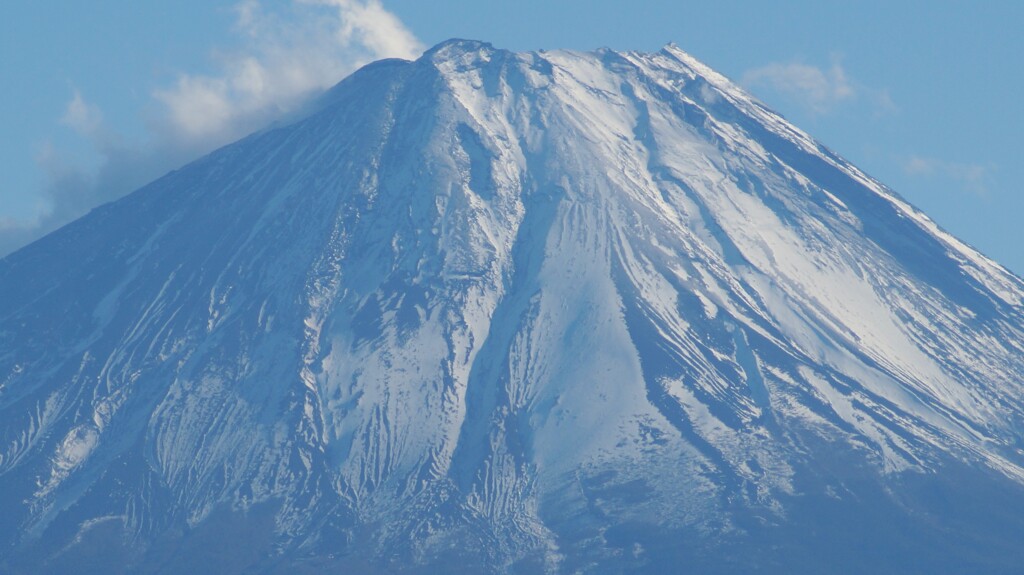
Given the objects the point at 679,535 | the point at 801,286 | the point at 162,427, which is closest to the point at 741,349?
the point at 801,286

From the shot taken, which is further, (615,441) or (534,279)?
(534,279)

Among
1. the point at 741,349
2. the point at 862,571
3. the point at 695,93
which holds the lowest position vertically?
the point at 862,571

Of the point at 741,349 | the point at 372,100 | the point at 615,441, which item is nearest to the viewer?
the point at 615,441

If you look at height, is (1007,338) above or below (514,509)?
above

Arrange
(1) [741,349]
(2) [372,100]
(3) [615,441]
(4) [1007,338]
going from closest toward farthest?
(3) [615,441] → (1) [741,349] → (4) [1007,338] → (2) [372,100]

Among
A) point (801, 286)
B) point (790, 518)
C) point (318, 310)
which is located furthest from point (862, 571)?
point (318, 310)

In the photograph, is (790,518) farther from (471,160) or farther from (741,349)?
(471,160)

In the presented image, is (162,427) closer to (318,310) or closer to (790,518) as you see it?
(318,310)
